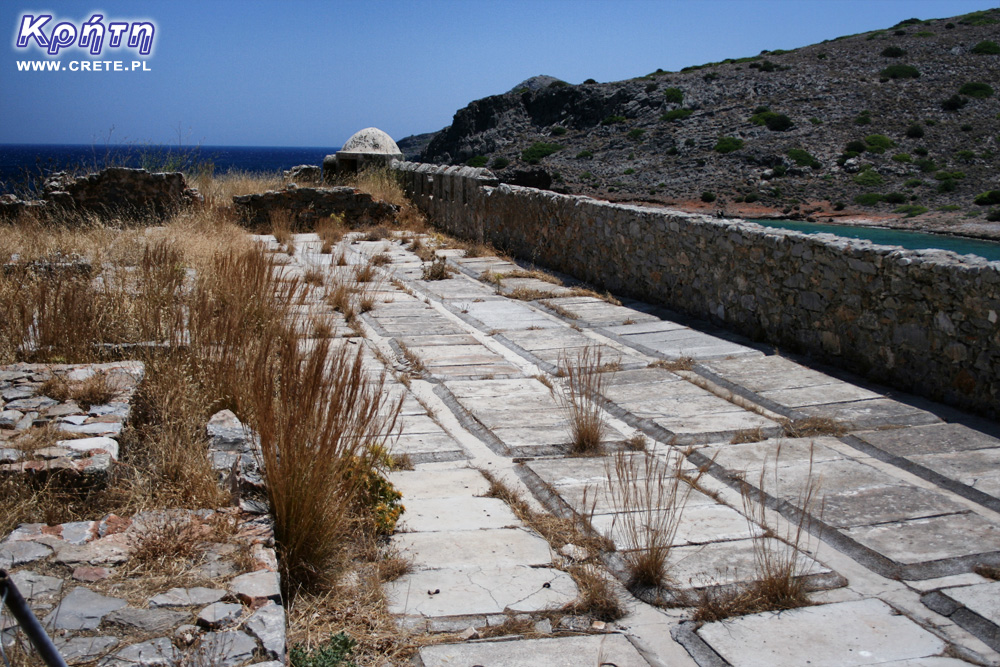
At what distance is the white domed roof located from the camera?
19784 mm

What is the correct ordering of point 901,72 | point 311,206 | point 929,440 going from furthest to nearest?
point 901,72
point 311,206
point 929,440

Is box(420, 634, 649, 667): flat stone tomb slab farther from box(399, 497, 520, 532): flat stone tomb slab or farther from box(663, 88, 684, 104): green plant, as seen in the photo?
box(663, 88, 684, 104): green plant

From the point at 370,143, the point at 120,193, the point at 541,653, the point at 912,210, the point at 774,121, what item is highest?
the point at 774,121

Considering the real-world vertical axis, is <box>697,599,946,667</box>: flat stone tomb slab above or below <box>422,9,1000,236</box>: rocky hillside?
below

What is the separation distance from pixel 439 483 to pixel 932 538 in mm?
2537

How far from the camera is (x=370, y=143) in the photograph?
19953mm

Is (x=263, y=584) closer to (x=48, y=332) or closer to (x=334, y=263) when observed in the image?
(x=48, y=332)

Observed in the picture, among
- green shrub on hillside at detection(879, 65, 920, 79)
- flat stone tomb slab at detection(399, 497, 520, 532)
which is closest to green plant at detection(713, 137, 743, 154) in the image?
green shrub on hillside at detection(879, 65, 920, 79)

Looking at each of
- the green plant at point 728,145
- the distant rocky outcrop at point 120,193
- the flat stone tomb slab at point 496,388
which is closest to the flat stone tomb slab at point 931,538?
the flat stone tomb slab at point 496,388

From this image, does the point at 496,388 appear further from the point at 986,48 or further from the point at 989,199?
the point at 986,48

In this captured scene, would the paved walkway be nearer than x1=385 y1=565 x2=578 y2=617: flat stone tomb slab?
Yes

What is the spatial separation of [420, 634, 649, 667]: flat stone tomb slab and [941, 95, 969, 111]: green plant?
45.4 metres

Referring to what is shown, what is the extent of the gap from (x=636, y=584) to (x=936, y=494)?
2049 millimetres

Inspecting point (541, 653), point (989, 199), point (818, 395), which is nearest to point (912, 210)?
point (989, 199)
